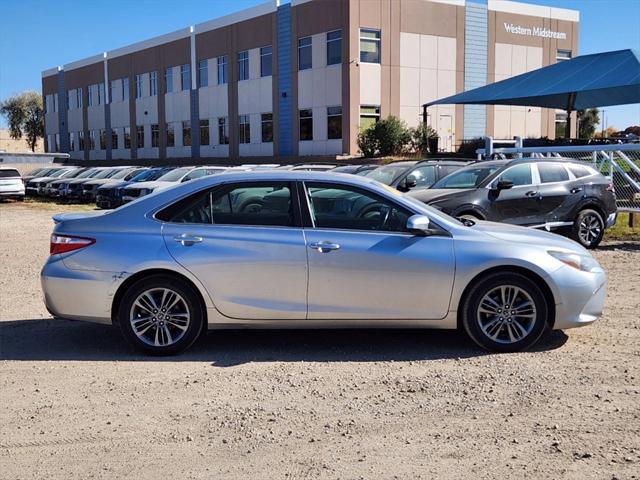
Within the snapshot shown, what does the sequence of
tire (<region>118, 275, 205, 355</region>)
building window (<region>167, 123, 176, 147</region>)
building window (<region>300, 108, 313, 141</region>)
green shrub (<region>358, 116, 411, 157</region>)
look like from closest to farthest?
tire (<region>118, 275, 205, 355</region>), green shrub (<region>358, 116, 411, 157</region>), building window (<region>300, 108, 313, 141</region>), building window (<region>167, 123, 176, 147</region>)

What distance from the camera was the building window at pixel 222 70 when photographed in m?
48.8

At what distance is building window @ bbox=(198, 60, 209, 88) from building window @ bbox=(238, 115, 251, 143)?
496cm

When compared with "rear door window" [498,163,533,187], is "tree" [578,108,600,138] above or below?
above

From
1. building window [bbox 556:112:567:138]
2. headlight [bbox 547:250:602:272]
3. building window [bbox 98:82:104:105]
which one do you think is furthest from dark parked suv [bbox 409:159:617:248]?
building window [bbox 98:82:104:105]

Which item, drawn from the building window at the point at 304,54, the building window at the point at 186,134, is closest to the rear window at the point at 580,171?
the building window at the point at 304,54

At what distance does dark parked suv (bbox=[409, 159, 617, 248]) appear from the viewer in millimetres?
12578

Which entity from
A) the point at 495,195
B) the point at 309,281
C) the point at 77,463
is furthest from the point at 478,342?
the point at 495,195

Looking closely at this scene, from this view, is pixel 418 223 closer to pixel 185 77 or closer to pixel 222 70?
pixel 222 70

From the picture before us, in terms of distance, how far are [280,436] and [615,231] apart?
12865 millimetres

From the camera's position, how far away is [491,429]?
4.67 m

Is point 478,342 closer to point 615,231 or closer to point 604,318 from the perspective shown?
point 604,318

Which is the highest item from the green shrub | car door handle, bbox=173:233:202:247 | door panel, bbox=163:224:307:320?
the green shrub

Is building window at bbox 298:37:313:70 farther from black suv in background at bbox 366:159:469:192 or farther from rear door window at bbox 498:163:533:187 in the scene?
rear door window at bbox 498:163:533:187

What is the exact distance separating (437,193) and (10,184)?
23.9m
